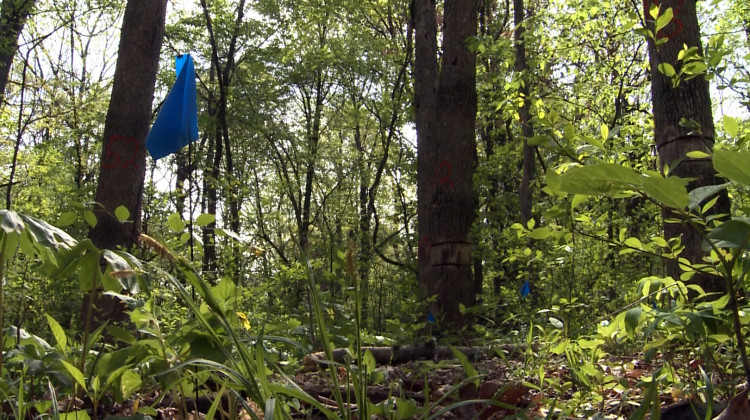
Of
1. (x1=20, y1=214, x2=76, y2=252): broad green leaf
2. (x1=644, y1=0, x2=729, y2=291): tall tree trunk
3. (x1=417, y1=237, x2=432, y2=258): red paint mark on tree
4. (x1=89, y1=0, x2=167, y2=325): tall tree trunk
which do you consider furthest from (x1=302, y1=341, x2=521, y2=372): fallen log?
(x1=417, y1=237, x2=432, y2=258): red paint mark on tree

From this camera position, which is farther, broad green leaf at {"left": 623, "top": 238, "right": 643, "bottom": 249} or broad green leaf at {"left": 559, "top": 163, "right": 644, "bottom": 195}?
broad green leaf at {"left": 623, "top": 238, "right": 643, "bottom": 249}

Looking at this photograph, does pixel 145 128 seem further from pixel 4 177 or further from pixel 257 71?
pixel 257 71

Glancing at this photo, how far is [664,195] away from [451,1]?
646 cm

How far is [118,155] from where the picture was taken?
5.15 metres

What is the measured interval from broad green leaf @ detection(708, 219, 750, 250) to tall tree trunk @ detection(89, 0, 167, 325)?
4.91 meters

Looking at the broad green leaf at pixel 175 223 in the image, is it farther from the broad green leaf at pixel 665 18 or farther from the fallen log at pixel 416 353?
the broad green leaf at pixel 665 18

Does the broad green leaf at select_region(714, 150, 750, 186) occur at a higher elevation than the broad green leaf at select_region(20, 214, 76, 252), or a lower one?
higher

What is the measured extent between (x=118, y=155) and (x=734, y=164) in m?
5.15

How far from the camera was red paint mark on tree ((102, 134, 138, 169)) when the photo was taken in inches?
202

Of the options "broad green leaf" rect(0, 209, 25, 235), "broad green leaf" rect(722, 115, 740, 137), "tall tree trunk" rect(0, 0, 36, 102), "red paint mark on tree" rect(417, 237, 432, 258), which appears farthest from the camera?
"tall tree trunk" rect(0, 0, 36, 102)

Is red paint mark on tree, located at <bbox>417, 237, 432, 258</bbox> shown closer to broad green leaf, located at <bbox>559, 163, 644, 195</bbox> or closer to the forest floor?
the forest floor

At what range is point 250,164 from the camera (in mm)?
21875

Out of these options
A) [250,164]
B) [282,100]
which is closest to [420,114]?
[282,100]

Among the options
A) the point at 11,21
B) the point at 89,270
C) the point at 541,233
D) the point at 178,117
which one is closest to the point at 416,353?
the point at 541,233
